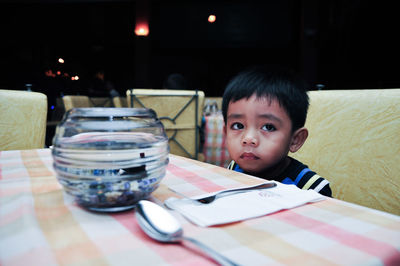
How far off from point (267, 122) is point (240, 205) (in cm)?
56

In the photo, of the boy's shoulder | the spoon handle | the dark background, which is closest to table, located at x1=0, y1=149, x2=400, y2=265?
the spoon handle

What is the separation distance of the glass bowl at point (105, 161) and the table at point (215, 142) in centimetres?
213

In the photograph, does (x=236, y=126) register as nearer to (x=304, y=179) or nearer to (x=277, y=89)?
(x=277, y=89)

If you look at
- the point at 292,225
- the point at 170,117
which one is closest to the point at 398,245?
the point at 292,225

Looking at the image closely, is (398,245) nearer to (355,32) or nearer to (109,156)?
(109,156)

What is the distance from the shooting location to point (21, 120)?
1.37 m

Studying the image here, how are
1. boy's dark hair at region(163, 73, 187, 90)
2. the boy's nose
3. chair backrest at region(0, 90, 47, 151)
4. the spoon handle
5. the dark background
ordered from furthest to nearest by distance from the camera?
the dark background, boy's dark hair at region(163, 73, 187, 90), chair backrest at region(0, 90, 47, 151), the boy's nose, the spoon handle

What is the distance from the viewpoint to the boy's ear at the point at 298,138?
3.35 ft

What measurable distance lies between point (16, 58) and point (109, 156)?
25.7 feet

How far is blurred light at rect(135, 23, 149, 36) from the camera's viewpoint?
6504 millimetres

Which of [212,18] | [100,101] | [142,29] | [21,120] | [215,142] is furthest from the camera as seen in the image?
[212,18]

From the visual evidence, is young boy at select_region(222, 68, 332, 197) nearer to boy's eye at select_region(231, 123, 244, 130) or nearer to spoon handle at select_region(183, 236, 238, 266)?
boy's eye at select_region(231, 123, 244, 130)

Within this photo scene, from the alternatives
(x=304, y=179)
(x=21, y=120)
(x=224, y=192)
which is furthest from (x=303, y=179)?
(x=21, y=120)

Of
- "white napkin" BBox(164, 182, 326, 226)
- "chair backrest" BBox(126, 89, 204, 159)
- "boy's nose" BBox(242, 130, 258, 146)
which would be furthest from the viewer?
"chair backrest" BBox(126, 89, 204, 159)
